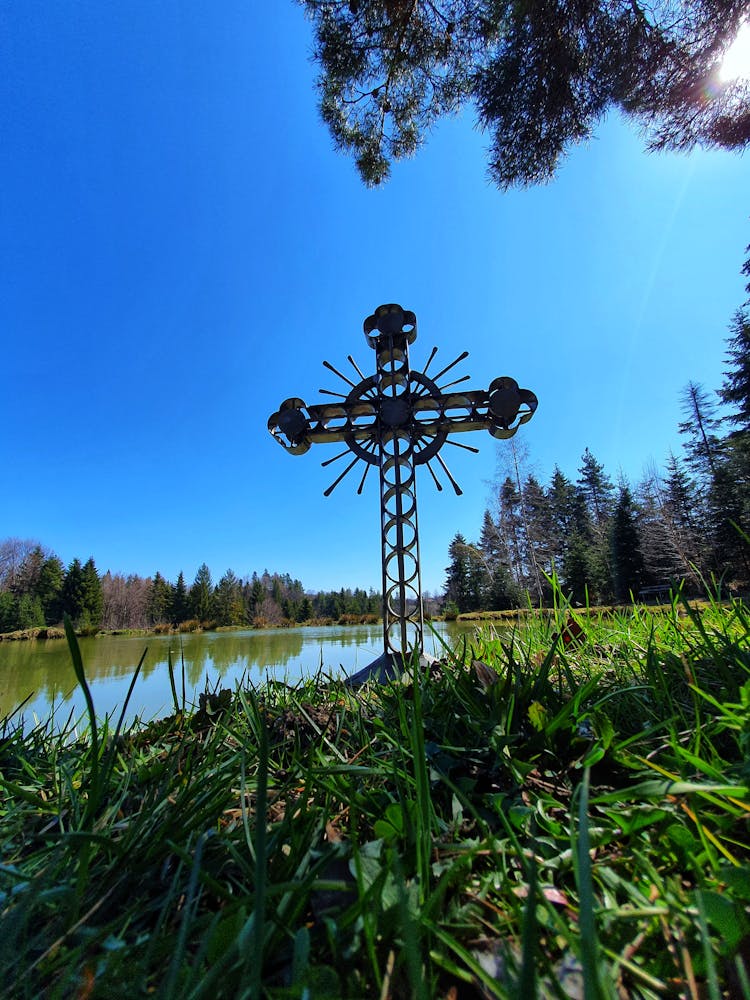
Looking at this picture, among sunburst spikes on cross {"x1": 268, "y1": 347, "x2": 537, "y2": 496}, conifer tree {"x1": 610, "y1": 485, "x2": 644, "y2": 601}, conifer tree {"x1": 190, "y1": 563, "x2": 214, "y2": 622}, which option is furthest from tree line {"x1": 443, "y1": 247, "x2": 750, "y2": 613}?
conifer tree {"x1": 190, "y1": 563, "x2": 214, "y2": 622}

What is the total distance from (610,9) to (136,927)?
4.05m

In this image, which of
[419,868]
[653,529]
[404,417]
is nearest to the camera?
[419,868]

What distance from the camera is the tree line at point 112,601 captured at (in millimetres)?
19000

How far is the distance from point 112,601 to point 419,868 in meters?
31.6

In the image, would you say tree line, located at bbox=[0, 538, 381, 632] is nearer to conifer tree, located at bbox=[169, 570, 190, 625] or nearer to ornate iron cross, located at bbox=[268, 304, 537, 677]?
conifer tree, located at bbox=[169, 570, 190, 625]

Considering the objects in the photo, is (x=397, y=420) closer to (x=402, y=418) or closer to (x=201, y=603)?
(x=402, y=418)

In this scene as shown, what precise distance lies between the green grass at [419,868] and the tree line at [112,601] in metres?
17.2

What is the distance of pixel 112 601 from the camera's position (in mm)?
26078

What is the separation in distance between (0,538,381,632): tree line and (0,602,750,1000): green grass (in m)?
17.2

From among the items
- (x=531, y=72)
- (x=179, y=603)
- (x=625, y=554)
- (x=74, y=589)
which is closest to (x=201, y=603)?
(x=179, y=603)

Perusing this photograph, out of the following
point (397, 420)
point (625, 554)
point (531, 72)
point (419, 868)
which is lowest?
point (419, 868)

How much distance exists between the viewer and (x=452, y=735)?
0.57m

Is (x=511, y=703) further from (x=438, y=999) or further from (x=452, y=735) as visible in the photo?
(x=438, y=999)

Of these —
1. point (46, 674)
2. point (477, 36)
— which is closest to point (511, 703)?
point (477, 36)
